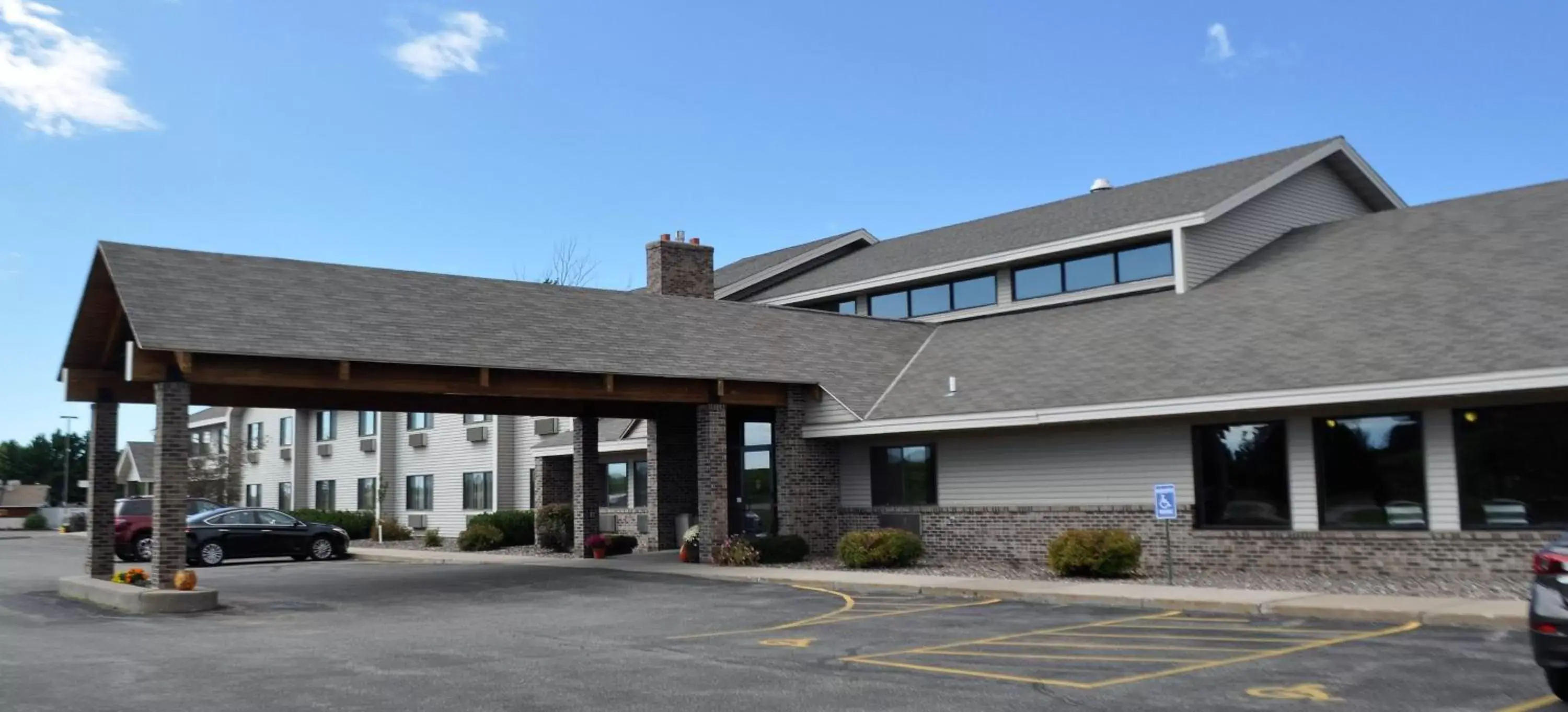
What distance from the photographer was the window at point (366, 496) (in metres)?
46.1

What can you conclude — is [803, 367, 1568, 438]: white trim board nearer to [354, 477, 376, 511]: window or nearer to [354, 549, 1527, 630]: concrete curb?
[354, 549, 1527, 630]: concrete curb

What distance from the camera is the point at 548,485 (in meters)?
34.3

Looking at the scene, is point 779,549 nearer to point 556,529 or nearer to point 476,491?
point 556,529

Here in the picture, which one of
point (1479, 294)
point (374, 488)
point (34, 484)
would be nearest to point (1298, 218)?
point (1479, 294)

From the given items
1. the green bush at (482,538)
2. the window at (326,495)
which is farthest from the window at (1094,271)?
the window at (326,495)

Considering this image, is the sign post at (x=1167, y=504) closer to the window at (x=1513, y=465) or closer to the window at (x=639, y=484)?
the window at (x=1513, y=465)

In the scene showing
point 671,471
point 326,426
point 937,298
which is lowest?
point 671,471

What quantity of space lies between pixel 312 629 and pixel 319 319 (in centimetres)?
630

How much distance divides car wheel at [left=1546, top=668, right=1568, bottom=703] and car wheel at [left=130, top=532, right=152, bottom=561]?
31.6m

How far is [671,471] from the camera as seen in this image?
97.0ft

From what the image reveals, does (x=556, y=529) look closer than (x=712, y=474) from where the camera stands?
No

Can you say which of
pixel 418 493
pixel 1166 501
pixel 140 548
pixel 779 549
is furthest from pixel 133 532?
pixel 1166 501

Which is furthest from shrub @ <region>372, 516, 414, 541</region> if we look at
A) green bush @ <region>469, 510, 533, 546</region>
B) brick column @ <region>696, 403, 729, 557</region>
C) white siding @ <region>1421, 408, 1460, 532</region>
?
white siding @ <region>1421, 408, 1460, 532</region>

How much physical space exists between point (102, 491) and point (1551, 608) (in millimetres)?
22097
